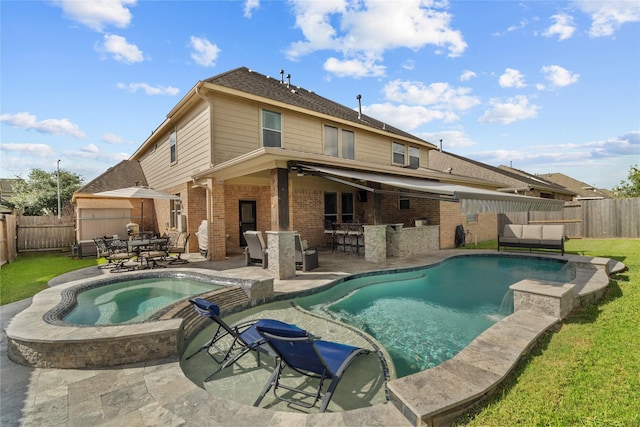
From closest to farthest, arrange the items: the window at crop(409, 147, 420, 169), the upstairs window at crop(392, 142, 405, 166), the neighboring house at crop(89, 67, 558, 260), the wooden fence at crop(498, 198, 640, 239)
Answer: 1. the neighboring house at crop(89, 67, 558, 260)
2. the wooden fence at crop(498, 198, 640, 239)
3. the upstairs window at crop(392, 142, 405, 166)
4. the window at crop(409, 147, 420, 169)

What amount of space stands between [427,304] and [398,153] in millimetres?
13873

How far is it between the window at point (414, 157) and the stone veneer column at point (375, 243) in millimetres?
10022

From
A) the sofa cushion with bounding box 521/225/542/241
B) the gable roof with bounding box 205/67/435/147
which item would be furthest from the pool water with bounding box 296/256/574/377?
the gable roof with bounding box 205/67/435/147

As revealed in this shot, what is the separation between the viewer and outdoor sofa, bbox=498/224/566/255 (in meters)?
13.0

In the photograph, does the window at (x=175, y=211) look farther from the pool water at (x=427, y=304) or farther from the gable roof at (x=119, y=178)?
the pool water at (x=427, y=304)

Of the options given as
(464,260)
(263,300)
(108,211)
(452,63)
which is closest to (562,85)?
(452,63)

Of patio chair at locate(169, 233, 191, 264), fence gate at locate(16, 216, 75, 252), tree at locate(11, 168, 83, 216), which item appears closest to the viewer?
patio chair at locate(169, 233, 191, 264)

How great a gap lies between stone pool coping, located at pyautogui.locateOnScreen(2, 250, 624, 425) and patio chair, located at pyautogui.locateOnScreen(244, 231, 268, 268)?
5869 mm

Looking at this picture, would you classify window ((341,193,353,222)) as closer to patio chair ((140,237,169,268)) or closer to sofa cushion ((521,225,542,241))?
sofa cushion ((521,225,542,241))

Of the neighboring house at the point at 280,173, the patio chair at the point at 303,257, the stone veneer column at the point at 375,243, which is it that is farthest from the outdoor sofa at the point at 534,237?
the patio chair at the point at 303,257

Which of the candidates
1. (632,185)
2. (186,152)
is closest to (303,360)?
(186,152)

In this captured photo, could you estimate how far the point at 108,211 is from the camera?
1748 cm

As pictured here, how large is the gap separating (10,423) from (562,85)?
19670 mm

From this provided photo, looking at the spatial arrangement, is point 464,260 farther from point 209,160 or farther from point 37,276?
point 37,276
